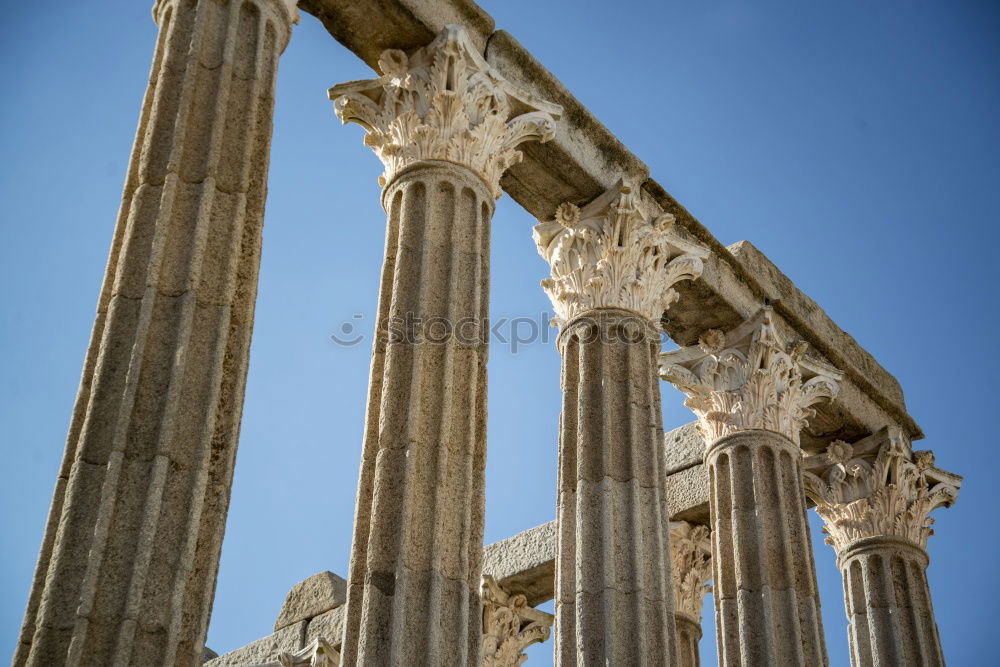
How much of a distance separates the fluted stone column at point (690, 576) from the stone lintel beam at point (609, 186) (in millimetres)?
2545

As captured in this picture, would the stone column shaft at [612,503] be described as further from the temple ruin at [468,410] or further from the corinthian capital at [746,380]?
the corinthian capital at [746,380]

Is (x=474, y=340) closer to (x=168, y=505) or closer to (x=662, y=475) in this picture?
(x=662, y=475)

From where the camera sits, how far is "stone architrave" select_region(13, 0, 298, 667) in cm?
984

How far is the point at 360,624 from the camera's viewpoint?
13188mm

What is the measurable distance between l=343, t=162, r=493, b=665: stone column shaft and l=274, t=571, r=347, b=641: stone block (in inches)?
550

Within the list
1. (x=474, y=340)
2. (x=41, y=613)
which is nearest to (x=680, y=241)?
(x=474, y=340)

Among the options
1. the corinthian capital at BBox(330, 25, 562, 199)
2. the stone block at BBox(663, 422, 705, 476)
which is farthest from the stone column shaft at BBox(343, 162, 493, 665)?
the stone block at BBox(663, 422, 705, 476)

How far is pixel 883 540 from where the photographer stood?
2422 cm

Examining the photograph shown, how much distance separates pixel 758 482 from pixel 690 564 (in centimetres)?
414

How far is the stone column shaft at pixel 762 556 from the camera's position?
20.0 metres

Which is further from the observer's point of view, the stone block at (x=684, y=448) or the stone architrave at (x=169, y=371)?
the stone block at (x=684, y=448)

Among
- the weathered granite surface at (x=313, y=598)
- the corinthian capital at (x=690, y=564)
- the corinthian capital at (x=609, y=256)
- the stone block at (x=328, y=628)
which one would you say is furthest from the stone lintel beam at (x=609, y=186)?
the weathered granite surface at (x=313, y=598)

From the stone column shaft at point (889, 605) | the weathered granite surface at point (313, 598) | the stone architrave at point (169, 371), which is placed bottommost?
the stone architrave at point (169, 371)

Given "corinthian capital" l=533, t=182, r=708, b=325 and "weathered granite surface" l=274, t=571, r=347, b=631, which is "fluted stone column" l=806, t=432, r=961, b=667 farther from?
"weathered granite surface" l=274, t=571, r=347, b=631
